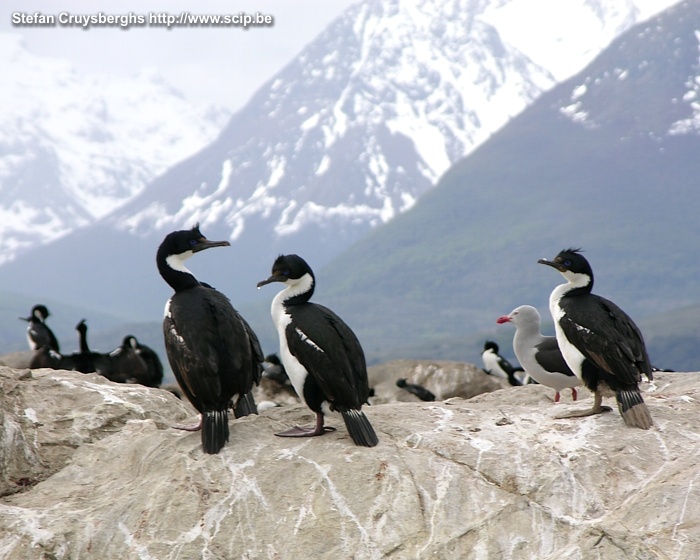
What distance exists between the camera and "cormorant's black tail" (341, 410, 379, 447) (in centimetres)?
901

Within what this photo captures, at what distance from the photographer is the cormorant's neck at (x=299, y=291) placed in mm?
9914

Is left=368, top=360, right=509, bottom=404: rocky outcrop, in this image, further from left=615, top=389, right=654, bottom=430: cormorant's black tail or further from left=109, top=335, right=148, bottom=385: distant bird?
left=615, top=389, right=654, bottom=430: cormorant's black tail

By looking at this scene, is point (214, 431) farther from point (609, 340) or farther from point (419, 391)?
point (419, 391)

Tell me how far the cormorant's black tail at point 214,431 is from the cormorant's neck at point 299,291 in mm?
1361

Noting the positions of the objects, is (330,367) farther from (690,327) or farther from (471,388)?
(690,327)

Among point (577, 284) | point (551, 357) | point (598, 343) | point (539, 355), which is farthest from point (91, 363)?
point (598, 343)

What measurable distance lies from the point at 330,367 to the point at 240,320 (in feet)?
3.59

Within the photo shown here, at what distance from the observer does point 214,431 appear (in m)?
8.99

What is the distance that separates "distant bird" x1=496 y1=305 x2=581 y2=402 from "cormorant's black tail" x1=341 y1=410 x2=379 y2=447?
5288 mm

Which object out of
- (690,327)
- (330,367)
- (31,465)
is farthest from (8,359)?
(690,327)

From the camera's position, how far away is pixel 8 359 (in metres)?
27.2

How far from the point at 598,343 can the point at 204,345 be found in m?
3.80

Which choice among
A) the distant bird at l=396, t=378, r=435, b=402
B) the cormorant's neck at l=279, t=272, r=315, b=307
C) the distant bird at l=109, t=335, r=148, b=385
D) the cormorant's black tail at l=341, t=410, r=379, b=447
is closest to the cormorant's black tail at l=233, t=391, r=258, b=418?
the cormorant's neck at l=279, t=272, r=315, b=307

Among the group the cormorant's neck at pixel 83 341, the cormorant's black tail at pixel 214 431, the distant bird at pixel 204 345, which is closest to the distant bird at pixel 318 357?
the distant bird at pixel 204 345
